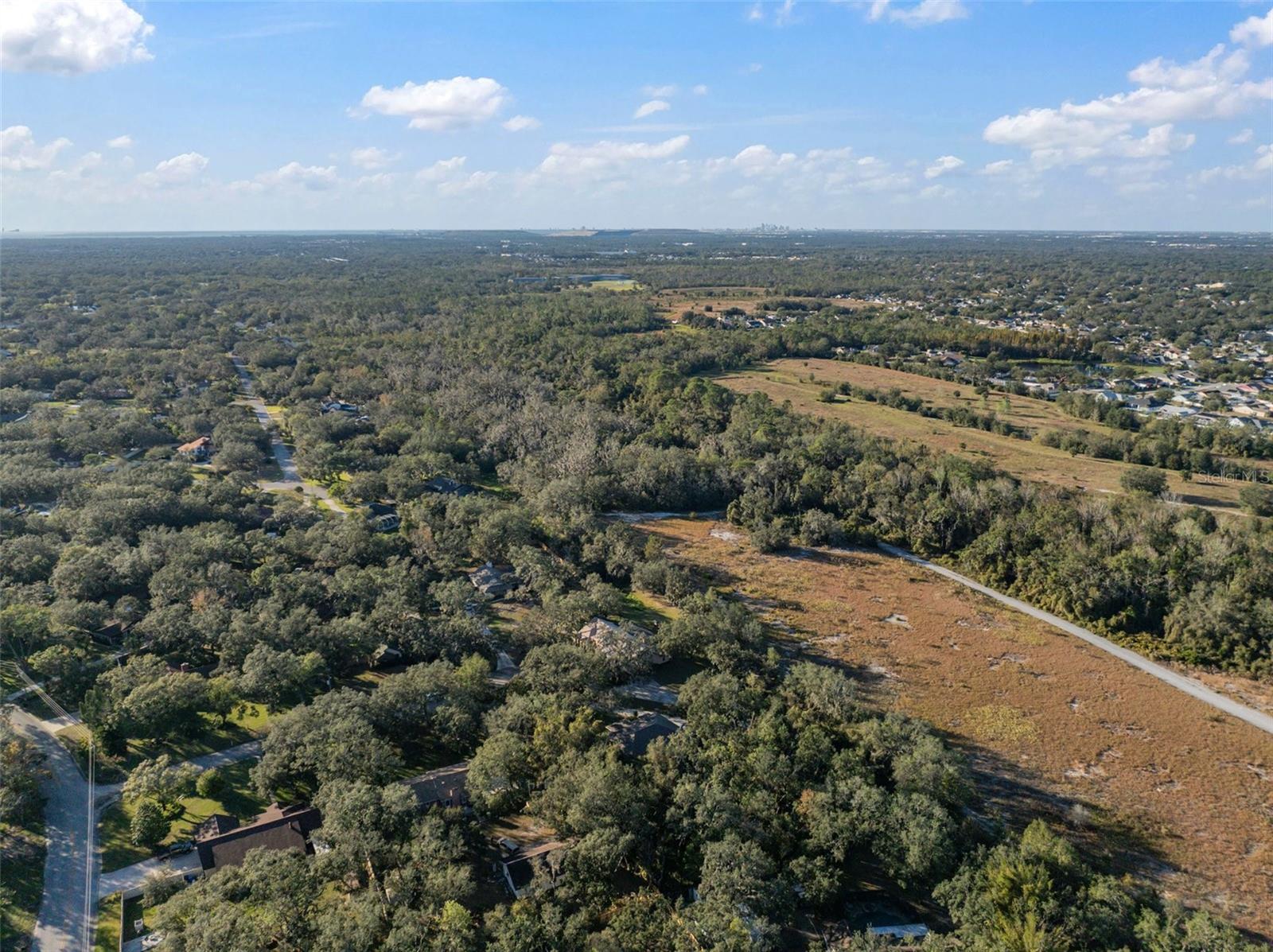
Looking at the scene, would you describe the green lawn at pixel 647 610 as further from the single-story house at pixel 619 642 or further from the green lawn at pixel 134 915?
the green lawn at pixel 134 915

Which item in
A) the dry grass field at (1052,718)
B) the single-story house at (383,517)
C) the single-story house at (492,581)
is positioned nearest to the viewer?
the dry grass field at (1052,718)

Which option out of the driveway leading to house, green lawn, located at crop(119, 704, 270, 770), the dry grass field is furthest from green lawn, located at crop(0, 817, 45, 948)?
the dry grass field

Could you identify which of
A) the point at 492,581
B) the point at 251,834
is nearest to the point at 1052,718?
the point at 492,581

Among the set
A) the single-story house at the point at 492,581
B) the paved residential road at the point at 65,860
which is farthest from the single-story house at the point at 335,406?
the paved residential road at the point at 65,860

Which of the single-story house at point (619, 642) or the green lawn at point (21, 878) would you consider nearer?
the green lawn at point (21, 878)

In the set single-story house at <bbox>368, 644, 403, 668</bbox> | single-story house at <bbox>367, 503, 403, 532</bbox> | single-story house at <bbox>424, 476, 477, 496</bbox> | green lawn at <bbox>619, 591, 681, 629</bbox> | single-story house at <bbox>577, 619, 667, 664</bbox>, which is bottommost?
green lawn at <bbox>619, 591, 681, 629</bbox>

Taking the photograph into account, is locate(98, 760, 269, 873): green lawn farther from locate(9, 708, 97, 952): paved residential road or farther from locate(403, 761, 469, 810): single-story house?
locate(403, 761, 469, 810): single-story house
